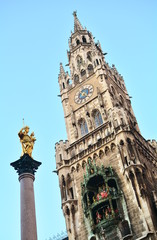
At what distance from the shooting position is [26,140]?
26.0 m

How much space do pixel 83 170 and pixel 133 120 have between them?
10.4 m

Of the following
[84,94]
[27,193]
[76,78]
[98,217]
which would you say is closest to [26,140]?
[27,193]

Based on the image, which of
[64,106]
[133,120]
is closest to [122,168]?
[133,120]

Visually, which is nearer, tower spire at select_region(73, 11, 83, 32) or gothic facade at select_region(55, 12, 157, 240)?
gothic facade at select_region(55, 12, 157, 240)

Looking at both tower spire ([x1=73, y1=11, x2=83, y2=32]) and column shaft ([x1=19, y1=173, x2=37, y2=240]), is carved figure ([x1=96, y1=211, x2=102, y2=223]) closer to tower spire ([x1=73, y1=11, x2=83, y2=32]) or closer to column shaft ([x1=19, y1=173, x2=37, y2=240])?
column shaft ([x1=19, y1=173, x2=37, y2=240])

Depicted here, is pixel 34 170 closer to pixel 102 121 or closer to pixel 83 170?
pixel 83 170

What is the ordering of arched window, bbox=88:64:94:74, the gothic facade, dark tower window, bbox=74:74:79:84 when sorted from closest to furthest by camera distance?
the gothic facade → arched window, bbox=88:64:94:74 → dark tower window, bbox=74:74:79:84

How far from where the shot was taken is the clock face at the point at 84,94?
4331 centimetres

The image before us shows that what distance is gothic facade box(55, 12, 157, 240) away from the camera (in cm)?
3072

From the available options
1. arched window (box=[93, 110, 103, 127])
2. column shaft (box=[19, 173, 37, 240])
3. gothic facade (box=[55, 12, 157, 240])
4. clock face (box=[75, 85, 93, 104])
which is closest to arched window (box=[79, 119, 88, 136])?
gothic facade (box=[55, 12, 157, 240])

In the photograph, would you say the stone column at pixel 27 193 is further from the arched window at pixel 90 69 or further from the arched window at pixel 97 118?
the arched window at pixel 90 69

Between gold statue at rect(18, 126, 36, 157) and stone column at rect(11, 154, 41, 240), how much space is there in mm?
627

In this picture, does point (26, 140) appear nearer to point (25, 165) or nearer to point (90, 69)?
point (25, 165)

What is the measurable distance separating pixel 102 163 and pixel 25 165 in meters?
12.8
